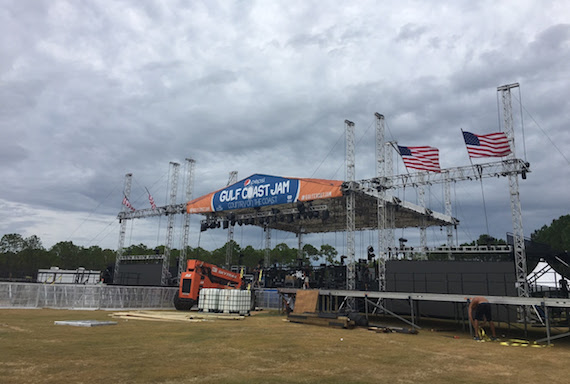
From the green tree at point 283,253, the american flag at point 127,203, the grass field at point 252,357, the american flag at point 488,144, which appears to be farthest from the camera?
the green tree at point 283,253

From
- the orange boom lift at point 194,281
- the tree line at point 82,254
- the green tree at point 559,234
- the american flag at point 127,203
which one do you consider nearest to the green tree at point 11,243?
the tree line at point 82,254

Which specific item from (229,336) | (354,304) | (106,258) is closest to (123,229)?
(354,304)

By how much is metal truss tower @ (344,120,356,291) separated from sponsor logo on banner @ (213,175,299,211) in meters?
4.79

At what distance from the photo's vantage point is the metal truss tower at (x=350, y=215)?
27.6 meters

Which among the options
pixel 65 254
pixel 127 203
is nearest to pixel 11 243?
pixel 65 254

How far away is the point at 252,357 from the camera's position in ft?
35.7

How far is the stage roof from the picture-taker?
102 feet

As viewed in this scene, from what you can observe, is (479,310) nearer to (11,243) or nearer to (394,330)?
(394,330)

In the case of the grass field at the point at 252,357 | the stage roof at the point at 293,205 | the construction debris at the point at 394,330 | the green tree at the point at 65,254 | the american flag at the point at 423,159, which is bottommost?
the construction debris at the point at 394,330

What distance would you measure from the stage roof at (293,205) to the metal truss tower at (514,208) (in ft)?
30.4

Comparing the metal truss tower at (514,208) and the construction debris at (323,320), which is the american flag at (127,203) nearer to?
the construction debris at (323,320)

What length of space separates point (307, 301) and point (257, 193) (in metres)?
12.3

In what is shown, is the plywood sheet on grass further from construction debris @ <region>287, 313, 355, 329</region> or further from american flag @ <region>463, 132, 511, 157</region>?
american flag @ <region>463, 132, 511, 157</region>

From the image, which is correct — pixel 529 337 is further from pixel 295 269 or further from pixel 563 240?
pixel 563 240
